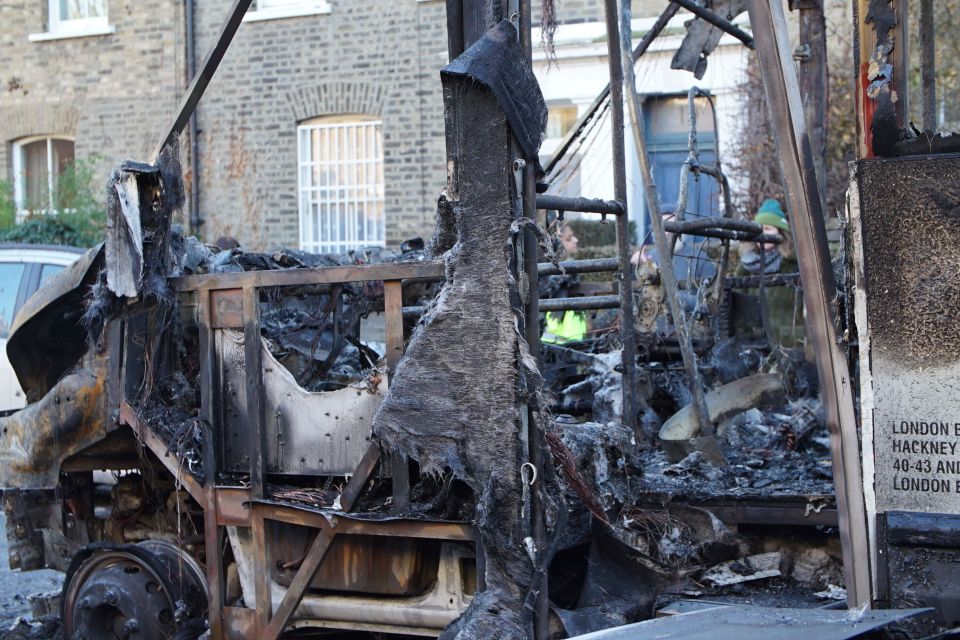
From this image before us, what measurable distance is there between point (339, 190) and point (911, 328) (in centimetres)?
1311

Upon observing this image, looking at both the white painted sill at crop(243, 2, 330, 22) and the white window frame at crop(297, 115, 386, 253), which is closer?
the white painted sill at crop(243, 2, 330, 22)

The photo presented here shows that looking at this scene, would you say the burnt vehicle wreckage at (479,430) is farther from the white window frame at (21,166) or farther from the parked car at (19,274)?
the white window frame at (21,166)

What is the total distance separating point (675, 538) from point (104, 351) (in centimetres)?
246

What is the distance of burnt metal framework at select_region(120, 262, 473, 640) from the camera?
4.08m

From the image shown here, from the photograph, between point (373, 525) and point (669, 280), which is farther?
point (669, 280)

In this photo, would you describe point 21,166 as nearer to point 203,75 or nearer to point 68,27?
point 68,27

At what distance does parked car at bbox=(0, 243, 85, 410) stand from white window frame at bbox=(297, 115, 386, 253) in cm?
699

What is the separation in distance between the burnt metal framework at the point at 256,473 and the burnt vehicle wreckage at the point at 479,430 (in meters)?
0.01

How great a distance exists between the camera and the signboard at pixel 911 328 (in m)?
3.53

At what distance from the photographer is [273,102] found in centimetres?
1603

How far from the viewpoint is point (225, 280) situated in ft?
14.8

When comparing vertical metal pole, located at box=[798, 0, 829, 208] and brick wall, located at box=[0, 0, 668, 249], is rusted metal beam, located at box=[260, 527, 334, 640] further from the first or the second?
brick wall, located at box=[0, 0, 668, 249]

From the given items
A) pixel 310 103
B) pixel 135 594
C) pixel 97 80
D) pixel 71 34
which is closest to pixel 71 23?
pixel 71 34

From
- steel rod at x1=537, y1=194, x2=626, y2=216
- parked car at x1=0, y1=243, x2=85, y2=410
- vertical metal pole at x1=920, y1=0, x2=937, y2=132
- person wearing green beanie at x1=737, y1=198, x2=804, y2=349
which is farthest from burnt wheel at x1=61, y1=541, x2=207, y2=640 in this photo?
parked car at x1=0, y1=243, x2=85, y2=410
